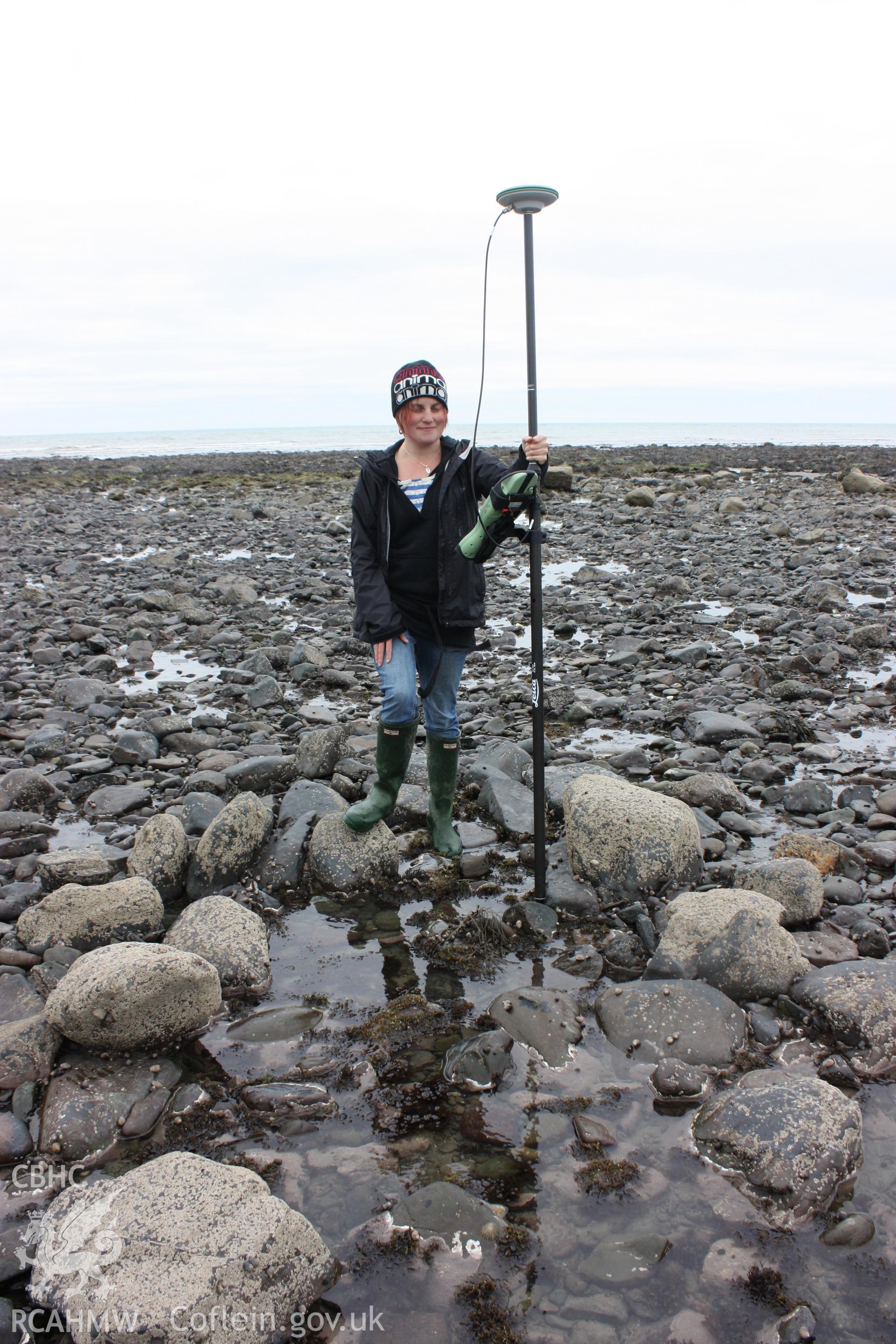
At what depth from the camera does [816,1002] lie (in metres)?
4.02

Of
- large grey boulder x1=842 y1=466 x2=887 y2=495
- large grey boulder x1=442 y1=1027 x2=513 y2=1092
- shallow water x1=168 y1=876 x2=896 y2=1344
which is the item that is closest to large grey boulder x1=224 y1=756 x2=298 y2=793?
shallow water x1=168 y1=876 x2=896 y2=1344

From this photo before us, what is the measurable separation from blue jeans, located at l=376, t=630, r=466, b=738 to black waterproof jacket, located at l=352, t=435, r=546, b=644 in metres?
0.19

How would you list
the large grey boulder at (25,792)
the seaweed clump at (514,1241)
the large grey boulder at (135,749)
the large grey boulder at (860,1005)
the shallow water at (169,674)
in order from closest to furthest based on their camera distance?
the seaweed clump at (514,1241)
the large grey boulder at (860,1005)
the large grey boulder at (25,792)
the large grey boulder at (135,749)
the shallow water at (169,674)

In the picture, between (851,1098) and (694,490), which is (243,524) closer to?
(694,490)

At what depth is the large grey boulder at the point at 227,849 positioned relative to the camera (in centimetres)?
538

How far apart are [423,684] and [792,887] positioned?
250cm

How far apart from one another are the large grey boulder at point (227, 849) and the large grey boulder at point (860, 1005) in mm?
3226

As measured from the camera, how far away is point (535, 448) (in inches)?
180

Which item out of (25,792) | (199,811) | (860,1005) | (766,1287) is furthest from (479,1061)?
(25,792)

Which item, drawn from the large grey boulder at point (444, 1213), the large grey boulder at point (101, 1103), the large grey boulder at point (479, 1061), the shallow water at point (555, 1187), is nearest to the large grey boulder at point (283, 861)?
the shallow water at point (555, 1187)

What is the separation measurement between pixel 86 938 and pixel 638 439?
8664cm

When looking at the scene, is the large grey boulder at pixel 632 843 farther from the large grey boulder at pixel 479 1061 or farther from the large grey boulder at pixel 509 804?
the large grey boulder at pixel 479 1061

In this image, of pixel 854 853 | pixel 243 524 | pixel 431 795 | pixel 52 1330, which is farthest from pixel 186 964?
pixel 243 524

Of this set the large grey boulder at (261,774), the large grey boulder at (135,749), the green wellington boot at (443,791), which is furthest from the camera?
the large grey boulder at (135,749)
